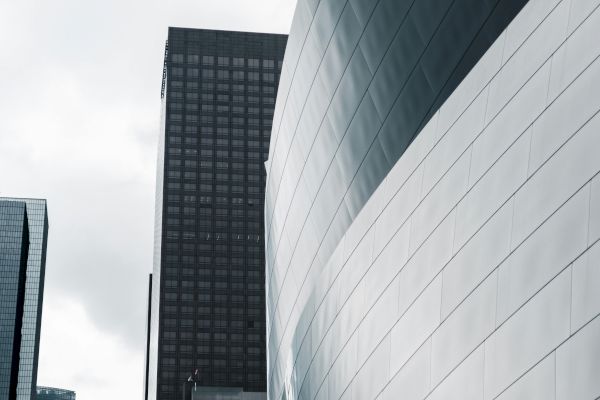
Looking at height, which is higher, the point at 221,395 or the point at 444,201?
the point at 221,395

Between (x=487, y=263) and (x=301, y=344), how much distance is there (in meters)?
18.6

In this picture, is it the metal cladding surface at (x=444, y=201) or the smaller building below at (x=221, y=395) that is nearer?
the metal cladding surface at (x=444, y=201)

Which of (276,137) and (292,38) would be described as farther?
(276,137)

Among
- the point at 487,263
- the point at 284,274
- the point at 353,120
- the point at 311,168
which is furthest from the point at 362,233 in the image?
the point at 284,274

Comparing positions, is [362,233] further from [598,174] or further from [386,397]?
[598,174]

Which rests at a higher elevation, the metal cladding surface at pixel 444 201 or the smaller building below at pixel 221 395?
the smaller building below at pixel 221 395

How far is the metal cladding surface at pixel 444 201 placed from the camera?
59.0 feet

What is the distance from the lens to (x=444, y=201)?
78.7 feet

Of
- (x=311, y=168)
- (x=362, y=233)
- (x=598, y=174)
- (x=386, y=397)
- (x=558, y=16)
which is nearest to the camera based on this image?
(x=598, y=174)

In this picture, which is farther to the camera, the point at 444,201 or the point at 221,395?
the point at 221,395

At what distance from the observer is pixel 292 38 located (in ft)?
130

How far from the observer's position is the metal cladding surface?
18.0m

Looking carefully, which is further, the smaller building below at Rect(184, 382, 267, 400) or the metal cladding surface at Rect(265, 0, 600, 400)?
the smaller building below at Rect(184, 382, 267, 400)

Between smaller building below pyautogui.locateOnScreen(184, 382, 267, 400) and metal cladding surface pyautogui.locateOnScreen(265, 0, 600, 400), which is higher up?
smaller building below pyautogui.locateOnScreen(184, 382, 267, 400)
